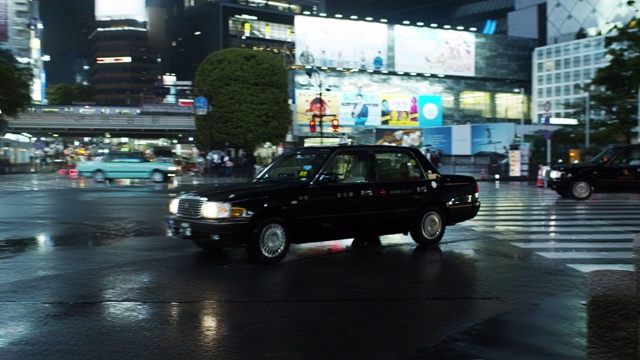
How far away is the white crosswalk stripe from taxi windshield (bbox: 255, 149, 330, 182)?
3.83 metres

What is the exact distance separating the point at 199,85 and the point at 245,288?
1680 inches

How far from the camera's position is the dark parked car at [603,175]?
18.1m

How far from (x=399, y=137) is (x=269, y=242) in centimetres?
4757

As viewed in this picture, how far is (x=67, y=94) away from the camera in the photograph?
113000mm

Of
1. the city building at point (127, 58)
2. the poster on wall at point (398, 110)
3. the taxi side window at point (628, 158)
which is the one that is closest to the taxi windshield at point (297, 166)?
the taxi side window at point (628, 158)

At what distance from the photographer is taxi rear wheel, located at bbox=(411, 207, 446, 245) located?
31.7 ft

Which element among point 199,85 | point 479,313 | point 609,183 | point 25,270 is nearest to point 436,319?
point 479,313

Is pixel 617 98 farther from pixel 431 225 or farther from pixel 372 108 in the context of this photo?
pixel 372 108

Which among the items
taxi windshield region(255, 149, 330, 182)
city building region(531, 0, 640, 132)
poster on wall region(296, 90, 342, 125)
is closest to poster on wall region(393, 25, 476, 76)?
poster on wall region(296, 90, 342, 125)

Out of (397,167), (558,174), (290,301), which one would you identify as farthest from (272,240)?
(558,174)

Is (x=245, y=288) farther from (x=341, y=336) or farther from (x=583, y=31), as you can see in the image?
(x=583, y=31)

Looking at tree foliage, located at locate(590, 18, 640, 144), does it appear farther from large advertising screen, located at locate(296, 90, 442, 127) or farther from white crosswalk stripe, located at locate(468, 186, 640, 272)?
large advertising screen, located at locate(296, 90, 442, 127)

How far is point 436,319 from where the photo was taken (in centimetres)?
544

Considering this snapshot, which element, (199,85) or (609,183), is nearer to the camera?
(609,183)
